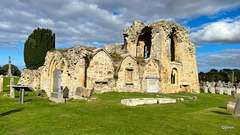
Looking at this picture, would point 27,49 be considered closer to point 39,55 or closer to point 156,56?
point 39,55

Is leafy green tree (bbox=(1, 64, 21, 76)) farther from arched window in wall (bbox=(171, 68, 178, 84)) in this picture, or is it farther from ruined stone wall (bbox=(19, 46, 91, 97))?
arched window in wall (bbox=(171, 68, 178, 84))

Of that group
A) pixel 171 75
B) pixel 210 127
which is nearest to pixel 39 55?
pixel 171 75

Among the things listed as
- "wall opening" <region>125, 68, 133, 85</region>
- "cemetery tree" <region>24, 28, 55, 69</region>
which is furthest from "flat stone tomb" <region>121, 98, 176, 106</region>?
"cemetery tree" <region>24, 28, 55, 69</region>

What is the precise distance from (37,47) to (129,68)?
24.0 meters

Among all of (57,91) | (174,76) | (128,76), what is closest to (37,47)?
(128,76)

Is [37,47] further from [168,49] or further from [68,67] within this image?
[168,49]

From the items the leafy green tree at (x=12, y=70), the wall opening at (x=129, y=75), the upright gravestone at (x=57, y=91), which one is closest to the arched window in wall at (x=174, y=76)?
the wall opening at (x=129, y=75)

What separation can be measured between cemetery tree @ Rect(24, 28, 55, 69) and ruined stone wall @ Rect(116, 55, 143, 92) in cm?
2227

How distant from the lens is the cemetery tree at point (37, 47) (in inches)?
1352

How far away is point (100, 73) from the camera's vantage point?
16.2 m

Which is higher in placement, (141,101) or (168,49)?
(168,49)

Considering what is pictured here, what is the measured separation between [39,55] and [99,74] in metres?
22.7

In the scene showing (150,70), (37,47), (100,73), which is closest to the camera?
(100,73)

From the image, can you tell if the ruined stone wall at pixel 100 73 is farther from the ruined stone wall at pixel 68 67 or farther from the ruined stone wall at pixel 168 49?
the ruined stone wall at pixel 168 49
